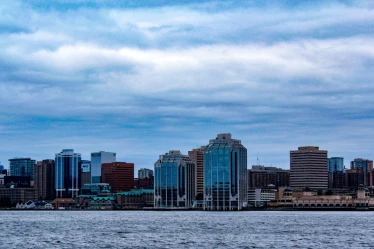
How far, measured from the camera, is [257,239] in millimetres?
115125

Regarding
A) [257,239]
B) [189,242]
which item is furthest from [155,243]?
[257,239]

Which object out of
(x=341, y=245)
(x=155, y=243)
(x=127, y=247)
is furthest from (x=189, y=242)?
(x=341, y=245)

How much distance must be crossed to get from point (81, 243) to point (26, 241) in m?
9.84

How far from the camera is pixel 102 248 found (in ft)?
325

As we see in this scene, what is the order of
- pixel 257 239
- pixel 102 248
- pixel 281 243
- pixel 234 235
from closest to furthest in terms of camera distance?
pixel 102 248, pixel 281 243, pixel 257 239, pixel 234 235

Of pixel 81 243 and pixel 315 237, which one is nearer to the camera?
pixel 81 243

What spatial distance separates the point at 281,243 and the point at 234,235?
19.1 meters

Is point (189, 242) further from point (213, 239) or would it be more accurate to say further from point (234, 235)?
point (234, 235)

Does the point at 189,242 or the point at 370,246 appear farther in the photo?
the point at 189,242

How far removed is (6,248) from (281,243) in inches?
1420

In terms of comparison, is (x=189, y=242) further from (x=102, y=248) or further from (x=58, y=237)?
(x=58, y=237)

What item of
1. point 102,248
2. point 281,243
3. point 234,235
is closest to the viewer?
point 102,248

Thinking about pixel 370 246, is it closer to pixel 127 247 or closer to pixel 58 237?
pixel 127 247

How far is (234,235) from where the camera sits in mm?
125188
